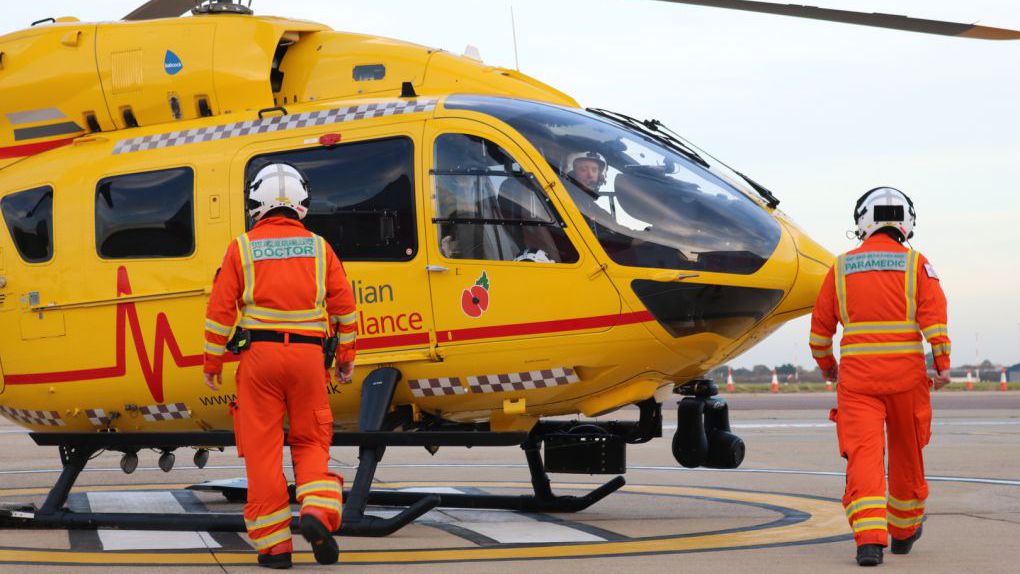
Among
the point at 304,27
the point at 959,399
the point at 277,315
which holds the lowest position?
the point at 959,399

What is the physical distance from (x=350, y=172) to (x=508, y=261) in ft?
4.05

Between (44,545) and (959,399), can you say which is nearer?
(44,545)

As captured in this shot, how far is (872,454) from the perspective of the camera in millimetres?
6848

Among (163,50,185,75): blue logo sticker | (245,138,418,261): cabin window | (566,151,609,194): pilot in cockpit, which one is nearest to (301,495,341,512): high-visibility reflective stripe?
(245,138,418,261): cabin window

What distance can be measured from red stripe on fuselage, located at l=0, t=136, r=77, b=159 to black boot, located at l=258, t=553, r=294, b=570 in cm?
412

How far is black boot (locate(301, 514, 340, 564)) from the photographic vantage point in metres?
6.57

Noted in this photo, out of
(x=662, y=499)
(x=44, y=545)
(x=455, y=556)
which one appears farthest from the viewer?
(x=662, y=499)

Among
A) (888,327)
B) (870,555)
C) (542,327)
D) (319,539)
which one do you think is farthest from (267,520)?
(888,327)

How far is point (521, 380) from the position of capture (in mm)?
7980

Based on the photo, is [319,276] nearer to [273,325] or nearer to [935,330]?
[273,325]

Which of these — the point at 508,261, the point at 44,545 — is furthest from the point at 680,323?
the point at 44,545

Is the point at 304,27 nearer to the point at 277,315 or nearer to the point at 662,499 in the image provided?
→ the point at 277,315

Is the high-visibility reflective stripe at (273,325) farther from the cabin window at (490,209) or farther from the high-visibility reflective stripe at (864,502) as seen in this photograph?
the high-visibility reflective stripe at (864,502)

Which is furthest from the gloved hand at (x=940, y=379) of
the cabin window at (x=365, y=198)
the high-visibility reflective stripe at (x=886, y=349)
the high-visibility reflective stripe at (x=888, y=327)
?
the cabin window at (x=365, y=198)
